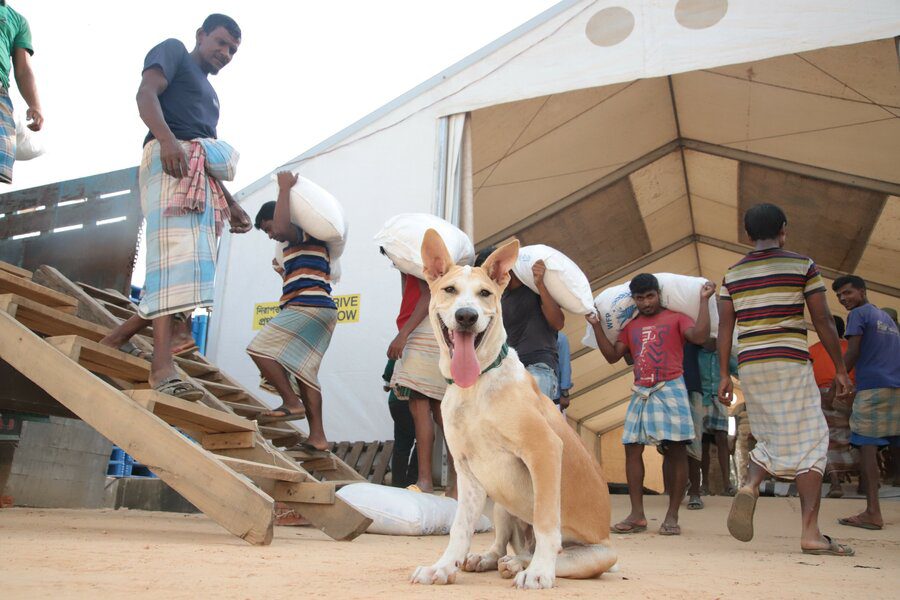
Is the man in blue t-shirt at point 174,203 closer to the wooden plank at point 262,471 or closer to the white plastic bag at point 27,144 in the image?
the wooden plank at point 262,471

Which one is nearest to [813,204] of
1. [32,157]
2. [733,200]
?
[733,200]

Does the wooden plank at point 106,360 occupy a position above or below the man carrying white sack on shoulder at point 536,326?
below

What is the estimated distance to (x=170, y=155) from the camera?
3.33 meters

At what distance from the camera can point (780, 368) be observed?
142 inches

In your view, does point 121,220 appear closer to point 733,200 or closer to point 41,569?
point 41,569

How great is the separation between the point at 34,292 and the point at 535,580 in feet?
11.4

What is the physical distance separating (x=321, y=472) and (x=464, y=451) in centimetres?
239

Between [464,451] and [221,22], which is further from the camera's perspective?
[221,22]

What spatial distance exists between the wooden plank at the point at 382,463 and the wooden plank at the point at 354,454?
0.55ft

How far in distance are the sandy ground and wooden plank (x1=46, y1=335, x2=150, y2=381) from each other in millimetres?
716

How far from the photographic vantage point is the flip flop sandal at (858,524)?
4448mm

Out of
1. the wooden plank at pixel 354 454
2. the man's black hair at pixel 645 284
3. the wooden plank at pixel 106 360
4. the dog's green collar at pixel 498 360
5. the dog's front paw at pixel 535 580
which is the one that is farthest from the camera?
the wooden plank at pixel 354 454

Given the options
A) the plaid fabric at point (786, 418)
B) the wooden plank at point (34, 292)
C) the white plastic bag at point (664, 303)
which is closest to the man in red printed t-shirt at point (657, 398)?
the white plastic bag at point (664, 303)

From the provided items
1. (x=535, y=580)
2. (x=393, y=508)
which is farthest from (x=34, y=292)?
(x=535, y=580)
